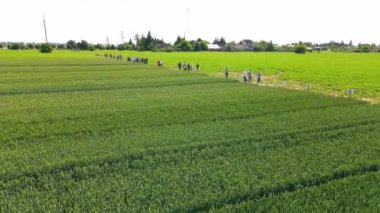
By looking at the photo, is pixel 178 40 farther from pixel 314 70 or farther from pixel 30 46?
pixel 314 70

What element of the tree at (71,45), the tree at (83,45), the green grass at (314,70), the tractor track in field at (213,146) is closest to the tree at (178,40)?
the tree at (83,45)

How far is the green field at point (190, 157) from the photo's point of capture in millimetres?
5973

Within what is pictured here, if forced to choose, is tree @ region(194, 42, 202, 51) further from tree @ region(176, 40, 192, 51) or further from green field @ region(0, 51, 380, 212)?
green field @ region(0, 51, 380, 212)

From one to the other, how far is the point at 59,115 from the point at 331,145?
10825 millimetres

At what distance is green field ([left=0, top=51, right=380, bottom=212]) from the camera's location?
19.6ft

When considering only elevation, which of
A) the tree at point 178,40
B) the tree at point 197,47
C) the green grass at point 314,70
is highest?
the tree at point 178,40

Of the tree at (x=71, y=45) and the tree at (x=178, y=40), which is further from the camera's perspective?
the tree at (x=71, y=45)

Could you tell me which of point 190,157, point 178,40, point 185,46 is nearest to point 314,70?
point 190,157

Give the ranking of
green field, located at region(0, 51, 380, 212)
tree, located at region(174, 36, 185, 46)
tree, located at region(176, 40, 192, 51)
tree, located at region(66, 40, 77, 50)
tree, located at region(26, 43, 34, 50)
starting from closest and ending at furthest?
green field, located at region(0, 51, 380, 212) < tree, located at region(176, 40, 192, 51) < tree, located at region(26, 43, 34, 50) < tree, located at region(174, 36, 185, 46) < tree, located at region(66, 40, 77, 50)

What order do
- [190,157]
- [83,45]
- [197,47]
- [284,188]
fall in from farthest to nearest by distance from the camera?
[83,45]
[197,47]
[190,157]
[284,188]

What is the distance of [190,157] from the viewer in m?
8.23

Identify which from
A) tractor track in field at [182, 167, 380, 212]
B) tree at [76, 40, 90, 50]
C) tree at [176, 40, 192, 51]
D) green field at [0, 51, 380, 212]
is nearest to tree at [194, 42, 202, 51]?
tree at [176, 40, 192, 51]

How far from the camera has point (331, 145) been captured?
9.26 m

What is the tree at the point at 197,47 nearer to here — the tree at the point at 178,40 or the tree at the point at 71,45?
the tree at the point at 178,40
